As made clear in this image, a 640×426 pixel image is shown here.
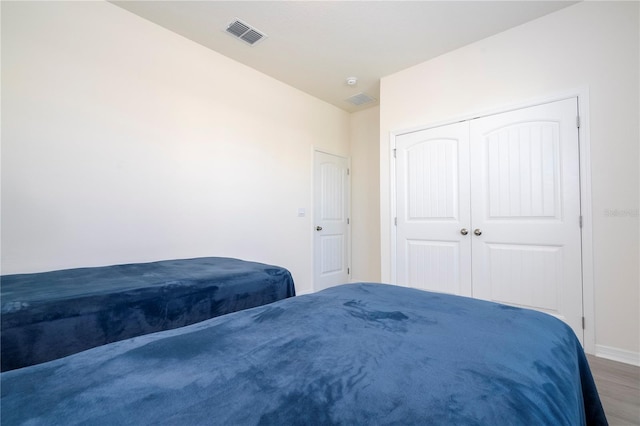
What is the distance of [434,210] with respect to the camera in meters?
3.12

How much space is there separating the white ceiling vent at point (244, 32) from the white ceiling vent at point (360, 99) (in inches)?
66.7

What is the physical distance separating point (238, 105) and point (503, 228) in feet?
10.1

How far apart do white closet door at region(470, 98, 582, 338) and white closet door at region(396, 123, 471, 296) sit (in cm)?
12

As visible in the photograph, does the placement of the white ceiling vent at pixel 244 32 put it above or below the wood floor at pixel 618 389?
above

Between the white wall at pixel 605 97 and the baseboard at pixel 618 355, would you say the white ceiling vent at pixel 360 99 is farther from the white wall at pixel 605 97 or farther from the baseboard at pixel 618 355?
the baseboard at pixel 618 355

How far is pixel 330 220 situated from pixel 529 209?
8.15 ft

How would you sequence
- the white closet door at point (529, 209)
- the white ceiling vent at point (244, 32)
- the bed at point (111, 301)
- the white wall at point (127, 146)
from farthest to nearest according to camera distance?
1. the white ceiling vent at point (244, 32)
2. the white closet door at point (529, 209)
3. the white wall at point (127, 146)
4. the bed at point (111, 301)

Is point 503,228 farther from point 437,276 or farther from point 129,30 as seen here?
point 129,30

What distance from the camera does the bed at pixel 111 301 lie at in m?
1.21

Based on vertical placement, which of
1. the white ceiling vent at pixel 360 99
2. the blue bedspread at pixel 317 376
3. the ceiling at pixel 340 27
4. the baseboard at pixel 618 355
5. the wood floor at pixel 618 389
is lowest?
the wood floor at pixel 618 389

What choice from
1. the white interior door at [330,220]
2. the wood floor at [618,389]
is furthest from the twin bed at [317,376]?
the white interior door at [330,220]

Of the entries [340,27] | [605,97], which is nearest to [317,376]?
[340,27]

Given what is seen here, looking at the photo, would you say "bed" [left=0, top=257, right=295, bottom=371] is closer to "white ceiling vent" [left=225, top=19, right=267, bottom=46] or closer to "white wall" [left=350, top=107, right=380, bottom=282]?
"white ceiling vent" [left=225, top=19, right=267, bottom=46]

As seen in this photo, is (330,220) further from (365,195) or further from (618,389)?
(618,389)
